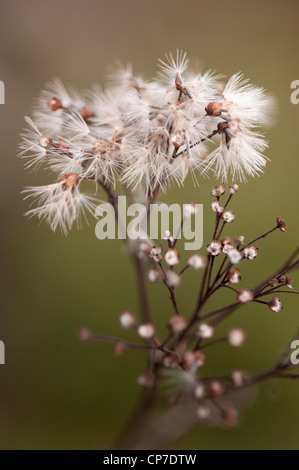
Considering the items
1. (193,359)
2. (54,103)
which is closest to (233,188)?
(193,359)

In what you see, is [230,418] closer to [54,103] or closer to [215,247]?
[215,247]

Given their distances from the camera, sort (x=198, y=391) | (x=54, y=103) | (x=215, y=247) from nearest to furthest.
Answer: (x=198, y=391)
(x=215, y=247)
(x=54, y=103)

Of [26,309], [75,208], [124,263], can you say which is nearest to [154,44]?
[124,263]

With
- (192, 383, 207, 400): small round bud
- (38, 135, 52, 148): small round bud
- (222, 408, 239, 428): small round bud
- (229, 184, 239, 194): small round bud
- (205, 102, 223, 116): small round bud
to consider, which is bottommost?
(222, 408, 239, 428): small round bud

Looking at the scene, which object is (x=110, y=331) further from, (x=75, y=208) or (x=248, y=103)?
(x=248, y=103)

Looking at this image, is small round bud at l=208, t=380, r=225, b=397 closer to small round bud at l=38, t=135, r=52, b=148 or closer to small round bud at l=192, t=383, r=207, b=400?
small round bud at l=192, t=383, r=207, b=400

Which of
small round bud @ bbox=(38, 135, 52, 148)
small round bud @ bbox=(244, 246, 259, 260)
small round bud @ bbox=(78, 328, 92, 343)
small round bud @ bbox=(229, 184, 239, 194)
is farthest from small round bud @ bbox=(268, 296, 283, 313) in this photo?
small round bud @ bbox=(38, 135, 52, 148)

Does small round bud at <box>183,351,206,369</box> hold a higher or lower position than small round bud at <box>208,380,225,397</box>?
higher

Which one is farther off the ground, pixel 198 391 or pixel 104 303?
pixel 104 303
